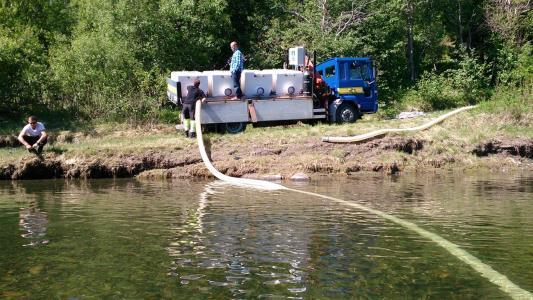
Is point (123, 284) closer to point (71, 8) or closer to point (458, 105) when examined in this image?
point (458, 105)

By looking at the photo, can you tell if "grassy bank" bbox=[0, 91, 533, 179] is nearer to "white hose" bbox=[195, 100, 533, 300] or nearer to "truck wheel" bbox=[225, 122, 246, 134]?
"truck wheel" bbox=[225, 122, 246, 134]

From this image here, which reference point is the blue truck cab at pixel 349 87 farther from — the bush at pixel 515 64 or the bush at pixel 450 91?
the bush at pixel 515 64

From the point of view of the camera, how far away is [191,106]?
20.4 m

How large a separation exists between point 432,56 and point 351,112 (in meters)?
16.8

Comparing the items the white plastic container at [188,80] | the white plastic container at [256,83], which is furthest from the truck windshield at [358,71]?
the white plastic container at [188,80]

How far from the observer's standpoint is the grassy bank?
18.1 metres

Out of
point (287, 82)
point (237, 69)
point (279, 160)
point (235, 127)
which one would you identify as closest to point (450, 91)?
point (287, 82)

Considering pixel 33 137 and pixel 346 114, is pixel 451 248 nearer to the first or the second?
pixel 33 137

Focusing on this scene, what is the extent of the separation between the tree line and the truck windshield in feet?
23.0

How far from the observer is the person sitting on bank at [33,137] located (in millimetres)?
17984

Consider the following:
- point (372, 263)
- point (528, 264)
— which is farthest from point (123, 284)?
point (528, 264)

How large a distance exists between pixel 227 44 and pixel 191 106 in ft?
40.8

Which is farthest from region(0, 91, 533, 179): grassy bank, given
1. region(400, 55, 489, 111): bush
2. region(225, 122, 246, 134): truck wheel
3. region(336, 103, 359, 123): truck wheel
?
region(400, 55, 489, 111): bush

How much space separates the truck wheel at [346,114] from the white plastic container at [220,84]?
4029 mm
